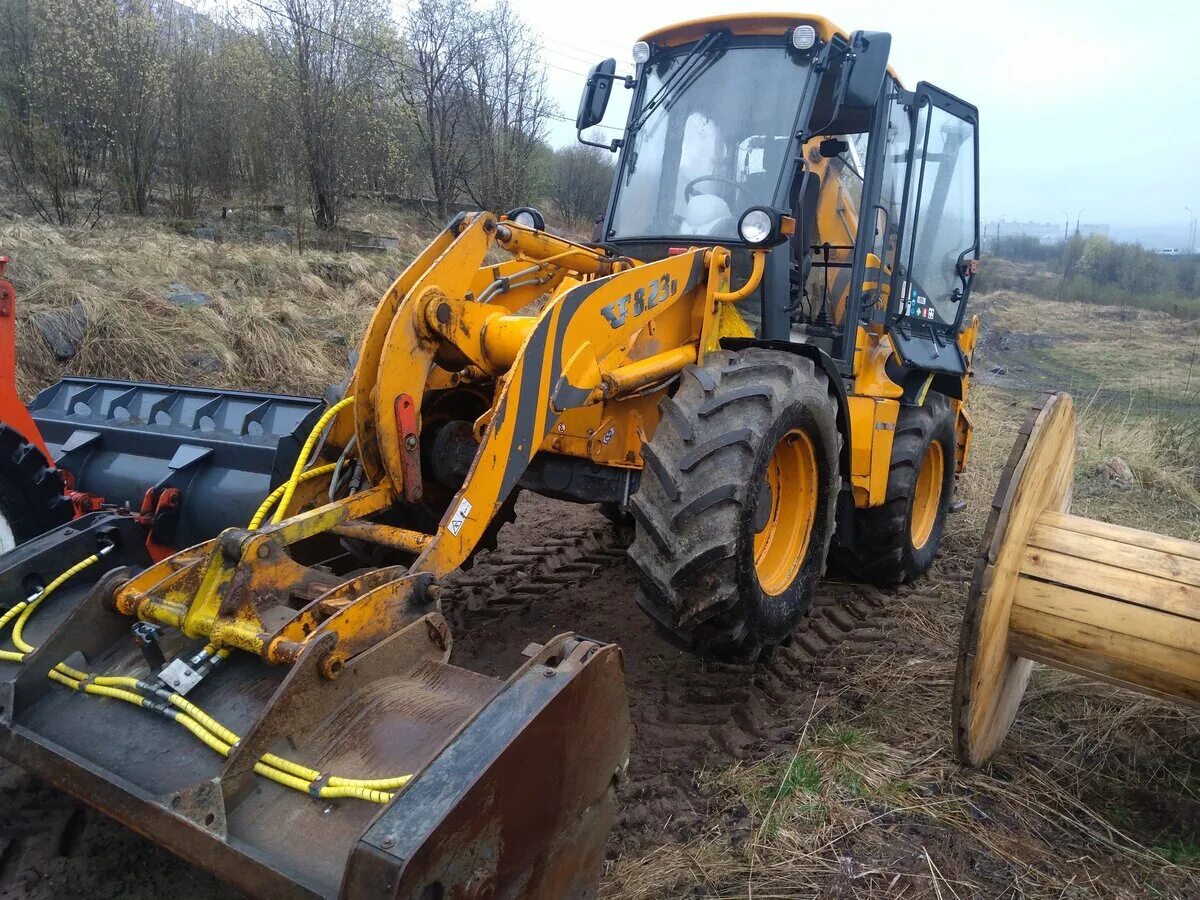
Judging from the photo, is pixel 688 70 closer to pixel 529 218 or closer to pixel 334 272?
pixel 529 218

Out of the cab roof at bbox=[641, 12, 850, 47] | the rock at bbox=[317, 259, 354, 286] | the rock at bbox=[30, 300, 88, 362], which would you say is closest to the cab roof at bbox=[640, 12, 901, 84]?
the cab roof at bbox=[641, 12, 850, 47]

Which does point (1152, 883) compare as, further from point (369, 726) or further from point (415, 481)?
point (415, 481)

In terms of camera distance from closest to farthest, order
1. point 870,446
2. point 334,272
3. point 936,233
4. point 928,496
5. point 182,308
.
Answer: point 870,446 → point 936,233 → point 928,496 → point 182,308 → point 334,272

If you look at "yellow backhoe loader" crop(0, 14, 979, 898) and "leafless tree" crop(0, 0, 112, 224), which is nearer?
"yellow backhoe loader" crop(0, 14, 979, 898)

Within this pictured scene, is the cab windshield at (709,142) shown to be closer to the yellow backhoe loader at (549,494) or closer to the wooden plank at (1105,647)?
the yellow backhoe loader at (549,494)

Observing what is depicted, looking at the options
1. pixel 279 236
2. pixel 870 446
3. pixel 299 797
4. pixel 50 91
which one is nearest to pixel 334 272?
pixel 279 236

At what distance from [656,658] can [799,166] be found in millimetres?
2516

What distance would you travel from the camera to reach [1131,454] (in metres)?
8.32

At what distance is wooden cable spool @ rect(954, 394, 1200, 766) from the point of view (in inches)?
98.3

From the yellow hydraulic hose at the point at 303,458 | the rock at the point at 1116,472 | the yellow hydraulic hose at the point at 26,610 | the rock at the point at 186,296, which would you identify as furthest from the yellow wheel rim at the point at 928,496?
the rock at the point at 186,296

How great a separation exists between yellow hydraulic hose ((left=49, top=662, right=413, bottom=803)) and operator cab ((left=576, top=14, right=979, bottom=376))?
2.68 metres

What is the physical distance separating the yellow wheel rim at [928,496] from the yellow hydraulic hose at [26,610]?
466 cm

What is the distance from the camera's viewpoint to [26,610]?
2.55 meters

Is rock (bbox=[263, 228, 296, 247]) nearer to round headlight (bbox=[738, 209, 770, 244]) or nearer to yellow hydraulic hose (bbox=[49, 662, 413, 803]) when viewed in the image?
round headlight (bbox=[738, 209, 770, 244])
